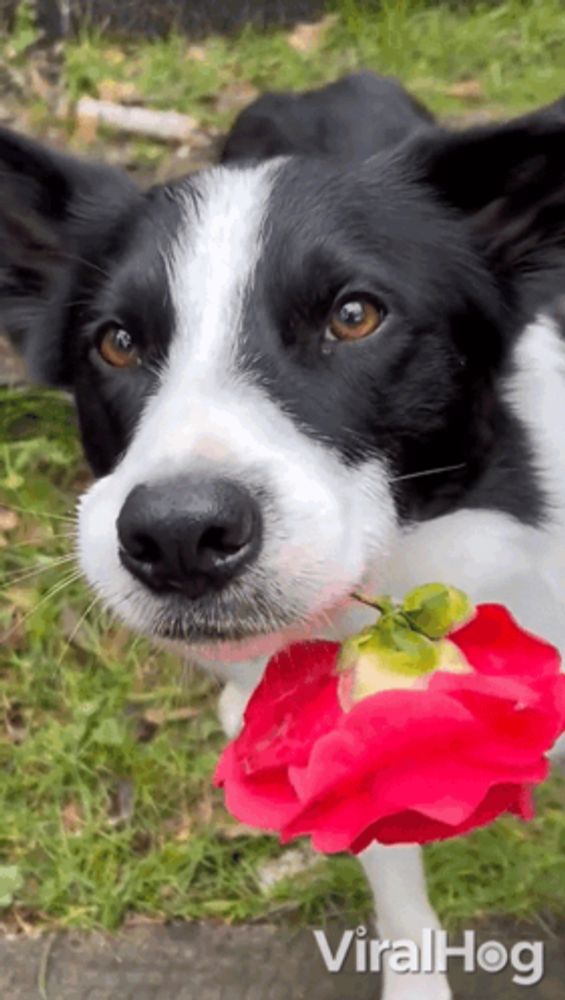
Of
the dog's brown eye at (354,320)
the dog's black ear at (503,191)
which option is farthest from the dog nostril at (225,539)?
the dog's black ear at (503,191)

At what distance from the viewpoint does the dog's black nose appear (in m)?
1.50

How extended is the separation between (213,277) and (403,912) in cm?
126

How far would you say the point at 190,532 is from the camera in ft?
4.94

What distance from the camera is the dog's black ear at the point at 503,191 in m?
1.93

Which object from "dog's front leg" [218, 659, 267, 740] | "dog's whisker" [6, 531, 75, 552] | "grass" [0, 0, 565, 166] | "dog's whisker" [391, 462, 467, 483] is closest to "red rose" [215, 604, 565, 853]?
"dog's whisker" [391, 462, 467, 483]

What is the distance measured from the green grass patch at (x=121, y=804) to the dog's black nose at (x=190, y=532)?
841mm

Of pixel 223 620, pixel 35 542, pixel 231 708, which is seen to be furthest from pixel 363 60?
pixel 223 620

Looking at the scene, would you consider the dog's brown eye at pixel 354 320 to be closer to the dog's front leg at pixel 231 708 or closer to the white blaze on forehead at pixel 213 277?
the white blaze on forehead at pixel 213 277

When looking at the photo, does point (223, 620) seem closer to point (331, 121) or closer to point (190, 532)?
point (190, 532)

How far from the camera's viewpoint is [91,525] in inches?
67.3

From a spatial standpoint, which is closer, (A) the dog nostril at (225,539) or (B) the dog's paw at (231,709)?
(A) the dog nostril at (225,539)

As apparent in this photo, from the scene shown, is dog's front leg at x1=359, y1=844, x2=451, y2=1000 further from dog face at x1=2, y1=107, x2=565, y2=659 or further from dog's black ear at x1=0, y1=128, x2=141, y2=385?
dog's black ear at x1=0, y1=128, x2=141, y2=385

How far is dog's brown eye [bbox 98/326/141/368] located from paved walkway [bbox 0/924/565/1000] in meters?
1.27

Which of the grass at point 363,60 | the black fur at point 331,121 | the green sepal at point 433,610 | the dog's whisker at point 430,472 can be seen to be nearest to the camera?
the green sepal at point 433,610
